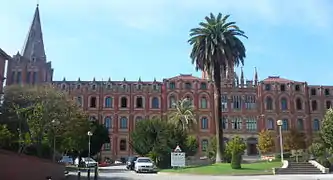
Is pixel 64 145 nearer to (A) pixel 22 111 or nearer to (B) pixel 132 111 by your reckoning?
(A) pixel 22 111

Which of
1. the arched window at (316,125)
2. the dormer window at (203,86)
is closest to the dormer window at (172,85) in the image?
the dormer window at (203,86)

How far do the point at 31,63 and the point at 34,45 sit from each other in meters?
4.20

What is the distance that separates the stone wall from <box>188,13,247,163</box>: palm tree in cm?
2261

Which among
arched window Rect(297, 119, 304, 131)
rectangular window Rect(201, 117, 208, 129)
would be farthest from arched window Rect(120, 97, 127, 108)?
arched window Rect(297, 119, 304, 131)

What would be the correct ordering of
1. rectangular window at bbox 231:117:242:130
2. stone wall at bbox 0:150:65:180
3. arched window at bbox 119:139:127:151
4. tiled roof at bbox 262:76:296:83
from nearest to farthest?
stone wall at bbox 0:150:65:180
rectangular window at bbox 231:117:242:130
arched window at bbox 119:139:127:151
tiled roof at bbox 262:76:296:83

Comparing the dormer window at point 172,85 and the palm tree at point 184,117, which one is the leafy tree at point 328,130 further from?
the dormer window at point 172,85

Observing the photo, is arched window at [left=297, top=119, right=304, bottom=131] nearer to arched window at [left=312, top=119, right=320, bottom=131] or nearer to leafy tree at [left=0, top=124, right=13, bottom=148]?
arched window at [left=312, top=119, right=320, bottom=131]

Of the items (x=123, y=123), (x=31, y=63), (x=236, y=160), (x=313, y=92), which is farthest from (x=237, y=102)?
(x=236, y=160)

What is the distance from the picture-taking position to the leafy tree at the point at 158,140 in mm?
49062

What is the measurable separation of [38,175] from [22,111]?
2021cm

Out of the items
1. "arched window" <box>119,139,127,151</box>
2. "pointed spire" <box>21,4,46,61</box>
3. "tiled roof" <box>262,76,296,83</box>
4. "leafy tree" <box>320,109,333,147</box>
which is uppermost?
"pointed spire" <box>21,4,46,61</box>

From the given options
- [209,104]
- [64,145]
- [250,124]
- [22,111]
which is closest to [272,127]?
[250,124]

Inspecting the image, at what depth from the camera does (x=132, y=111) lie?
85.1 meters

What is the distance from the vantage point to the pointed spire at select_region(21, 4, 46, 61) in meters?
84.6
